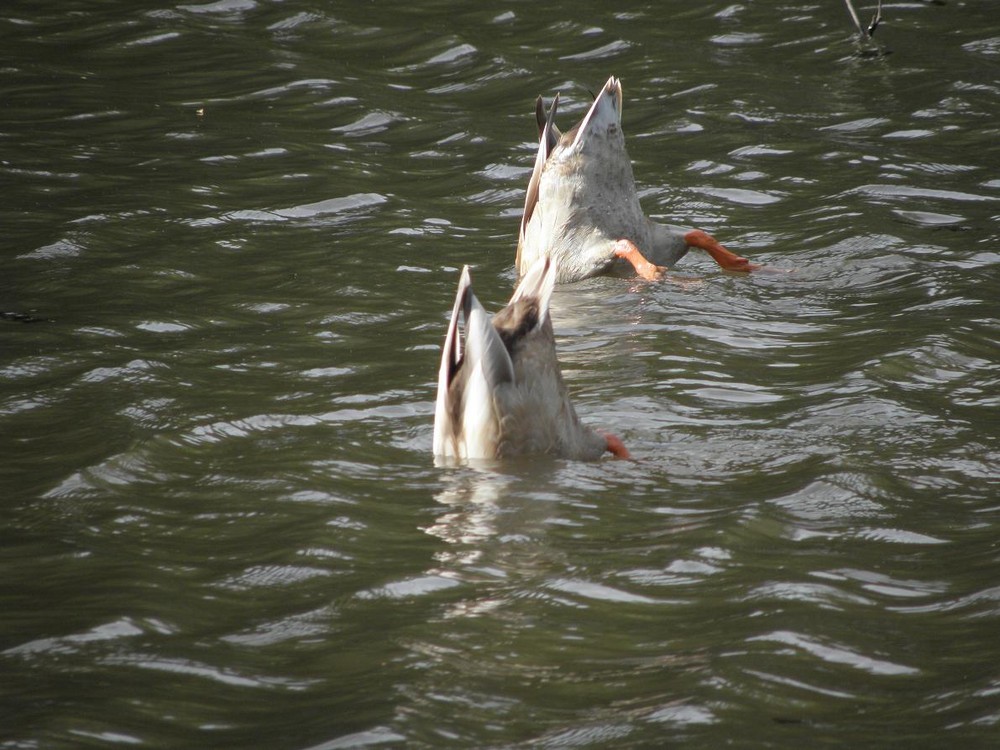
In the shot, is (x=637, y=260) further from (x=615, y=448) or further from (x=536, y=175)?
(x=615, y=448)

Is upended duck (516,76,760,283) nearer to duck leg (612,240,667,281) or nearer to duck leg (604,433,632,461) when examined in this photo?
duck leg (612,240,667,281)

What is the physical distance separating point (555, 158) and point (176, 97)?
404cm

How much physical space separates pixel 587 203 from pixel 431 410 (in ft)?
8.28

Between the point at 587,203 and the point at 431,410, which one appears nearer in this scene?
the point at 431,410

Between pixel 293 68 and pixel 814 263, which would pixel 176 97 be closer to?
pixel 293 68

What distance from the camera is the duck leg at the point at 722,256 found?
24.0ft

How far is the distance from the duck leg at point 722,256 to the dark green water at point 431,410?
0.34 ft

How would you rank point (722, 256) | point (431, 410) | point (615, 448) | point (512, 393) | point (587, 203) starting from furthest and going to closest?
point (587, 203) → point (722, 256) → point (431, 410) → point (615, 448) → point (512, 393)

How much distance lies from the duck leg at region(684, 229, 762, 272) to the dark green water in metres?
0.10

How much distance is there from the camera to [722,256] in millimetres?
7332

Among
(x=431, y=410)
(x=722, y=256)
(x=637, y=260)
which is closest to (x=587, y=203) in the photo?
(x=637, y=260)

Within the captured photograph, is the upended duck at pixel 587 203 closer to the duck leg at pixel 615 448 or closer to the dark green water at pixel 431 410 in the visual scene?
the dark green water at pixel 431 410

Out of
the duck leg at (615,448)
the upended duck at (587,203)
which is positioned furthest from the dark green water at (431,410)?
the upended duck at (587,203)

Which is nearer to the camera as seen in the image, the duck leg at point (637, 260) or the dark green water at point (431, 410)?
the dark green water at point (431, 410)
